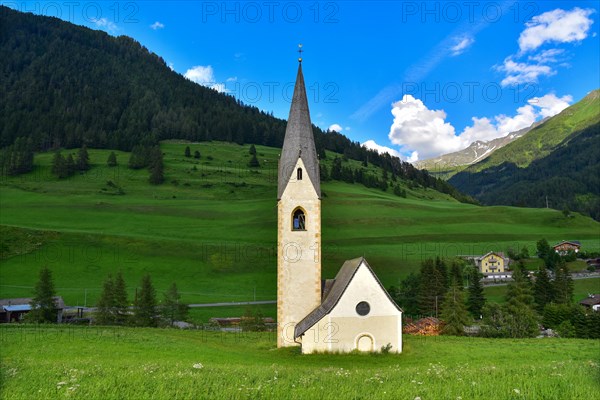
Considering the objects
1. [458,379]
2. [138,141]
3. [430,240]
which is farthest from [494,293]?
[138,141]

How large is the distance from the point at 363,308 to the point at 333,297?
2.24 metres

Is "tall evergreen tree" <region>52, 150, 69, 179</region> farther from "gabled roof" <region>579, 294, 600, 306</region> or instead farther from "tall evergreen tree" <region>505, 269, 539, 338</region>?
"gabled roof" <region>579, 294, 600, 306</region>

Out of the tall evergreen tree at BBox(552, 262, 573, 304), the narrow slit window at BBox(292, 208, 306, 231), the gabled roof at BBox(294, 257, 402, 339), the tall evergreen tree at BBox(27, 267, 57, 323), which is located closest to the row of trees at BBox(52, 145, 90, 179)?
the tall evergreen tree at BBox(27, 267, 57, 323)

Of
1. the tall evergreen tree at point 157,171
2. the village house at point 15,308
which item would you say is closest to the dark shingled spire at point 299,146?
the village house at point 15,308

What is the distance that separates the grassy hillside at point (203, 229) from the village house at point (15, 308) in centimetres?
744

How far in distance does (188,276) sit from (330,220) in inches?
2046

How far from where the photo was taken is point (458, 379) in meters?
10.7

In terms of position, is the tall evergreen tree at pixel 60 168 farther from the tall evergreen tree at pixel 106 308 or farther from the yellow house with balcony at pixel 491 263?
the yellow house with balcony at pixel 491 263

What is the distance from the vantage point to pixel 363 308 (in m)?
27.4

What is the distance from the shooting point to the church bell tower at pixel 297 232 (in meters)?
30.8

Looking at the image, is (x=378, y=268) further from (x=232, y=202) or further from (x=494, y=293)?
(x=232, y=202)

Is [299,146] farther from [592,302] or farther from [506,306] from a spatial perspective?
[592,302]

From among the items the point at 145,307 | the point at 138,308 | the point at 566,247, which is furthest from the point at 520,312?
the point at 566,247

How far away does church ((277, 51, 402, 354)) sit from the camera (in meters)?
27.1
